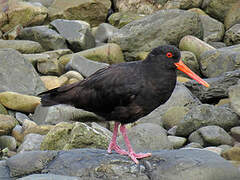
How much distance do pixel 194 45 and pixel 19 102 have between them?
5661 millimetres

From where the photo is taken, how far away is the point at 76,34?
51.6 feet

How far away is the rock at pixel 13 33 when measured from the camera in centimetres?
1608

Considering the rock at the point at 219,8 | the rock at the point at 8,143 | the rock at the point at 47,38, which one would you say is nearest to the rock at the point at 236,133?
the rock at the point at 8,143

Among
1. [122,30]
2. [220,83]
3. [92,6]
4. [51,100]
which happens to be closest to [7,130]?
[51,100]

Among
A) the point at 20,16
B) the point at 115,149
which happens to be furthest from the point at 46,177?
the point at 20,16

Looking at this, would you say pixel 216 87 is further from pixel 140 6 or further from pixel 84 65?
pixel 140 6

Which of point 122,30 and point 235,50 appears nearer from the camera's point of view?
point 235,50

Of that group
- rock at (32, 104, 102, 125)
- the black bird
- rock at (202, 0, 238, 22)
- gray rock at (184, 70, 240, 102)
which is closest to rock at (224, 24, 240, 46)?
rock at (202, 0, 238, 22)

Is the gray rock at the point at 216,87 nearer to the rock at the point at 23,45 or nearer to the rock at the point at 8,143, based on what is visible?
the rock at the point at 8,143

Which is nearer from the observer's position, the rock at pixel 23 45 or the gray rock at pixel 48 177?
the gray rock at pixel 48 177

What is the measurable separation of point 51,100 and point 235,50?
7.85m

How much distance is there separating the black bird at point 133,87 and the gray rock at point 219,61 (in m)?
6.93

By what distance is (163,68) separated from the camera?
5945mm

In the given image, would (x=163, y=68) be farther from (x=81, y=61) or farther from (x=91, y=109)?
(x=81, y=61)
